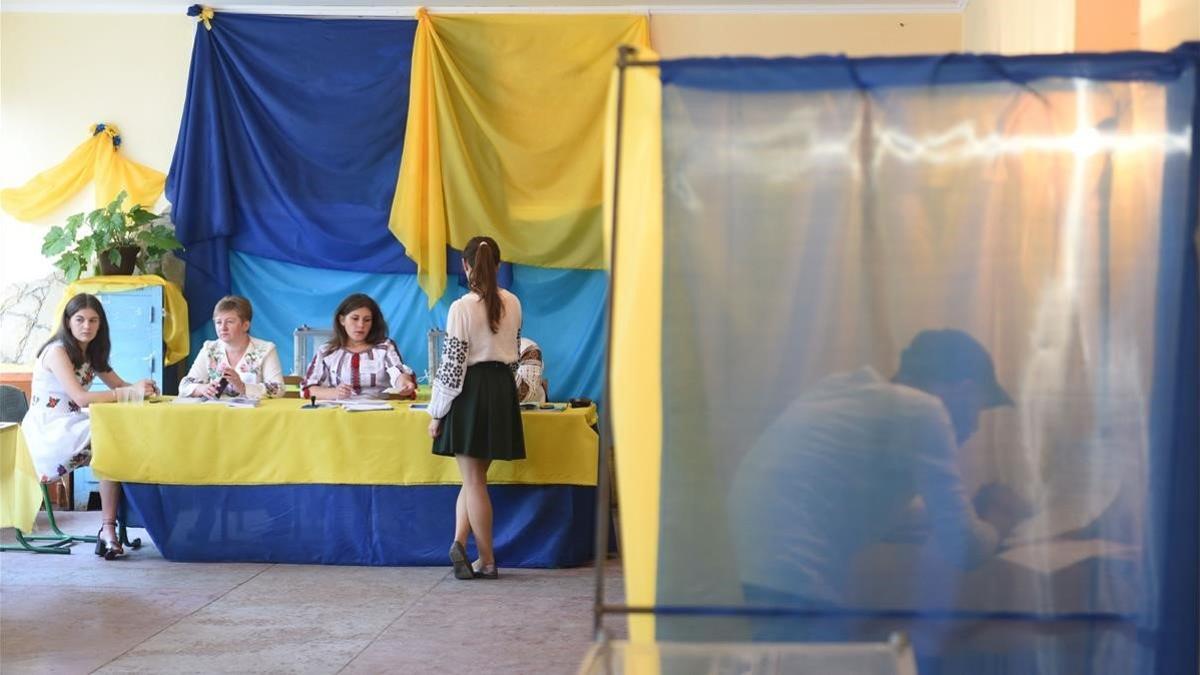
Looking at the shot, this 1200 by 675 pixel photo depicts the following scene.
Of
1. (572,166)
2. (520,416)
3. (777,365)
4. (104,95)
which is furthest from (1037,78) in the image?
(104,95)

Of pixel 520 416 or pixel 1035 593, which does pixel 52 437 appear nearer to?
pixel 520 416

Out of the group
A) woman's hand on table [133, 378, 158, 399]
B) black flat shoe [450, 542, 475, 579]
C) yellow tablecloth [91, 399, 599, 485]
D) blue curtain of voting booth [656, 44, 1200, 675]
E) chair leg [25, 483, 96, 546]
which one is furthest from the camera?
chair leg [25, 483, 96, 546]

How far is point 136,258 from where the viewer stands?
7191 mm

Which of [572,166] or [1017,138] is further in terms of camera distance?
[572,166]

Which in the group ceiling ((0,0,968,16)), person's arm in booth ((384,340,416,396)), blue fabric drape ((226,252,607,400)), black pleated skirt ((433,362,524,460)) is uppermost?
ceiling ((0,0,968,16))

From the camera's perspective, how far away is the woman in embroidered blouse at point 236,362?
596cm

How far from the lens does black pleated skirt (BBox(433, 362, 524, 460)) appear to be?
521 cm

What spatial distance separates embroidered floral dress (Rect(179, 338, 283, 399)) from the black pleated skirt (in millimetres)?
1154

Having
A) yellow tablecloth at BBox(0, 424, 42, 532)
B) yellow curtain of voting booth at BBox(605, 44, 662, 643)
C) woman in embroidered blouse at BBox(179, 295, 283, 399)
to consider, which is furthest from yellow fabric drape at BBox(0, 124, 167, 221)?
yellow curtain of voting booth at BBox(605, 44, 662, 643)

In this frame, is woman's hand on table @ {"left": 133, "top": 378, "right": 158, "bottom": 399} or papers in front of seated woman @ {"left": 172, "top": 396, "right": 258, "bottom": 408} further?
woman's hand on table @ {"left": 133, "top": 378, "right": 158, "bottom": 399}

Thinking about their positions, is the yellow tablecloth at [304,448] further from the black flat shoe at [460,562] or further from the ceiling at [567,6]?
the ceiling at [567,6]

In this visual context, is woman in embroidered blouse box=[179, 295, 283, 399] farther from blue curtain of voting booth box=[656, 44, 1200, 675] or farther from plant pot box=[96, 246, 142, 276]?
blue curtain of voting booth box=[656, 44, 1200, 675]

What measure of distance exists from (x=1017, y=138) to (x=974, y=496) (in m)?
Result: 0.76

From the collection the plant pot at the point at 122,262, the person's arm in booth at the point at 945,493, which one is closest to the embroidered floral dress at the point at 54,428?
the plant pot at the point at 122,262
